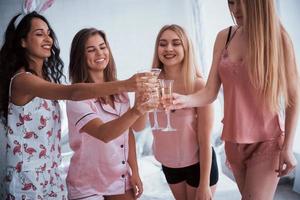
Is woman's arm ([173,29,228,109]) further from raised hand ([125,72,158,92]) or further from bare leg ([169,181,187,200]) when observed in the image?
bare leg ([169,181,187,200])

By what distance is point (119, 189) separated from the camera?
5.29ft

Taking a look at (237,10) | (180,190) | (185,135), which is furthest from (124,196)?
(237,10)

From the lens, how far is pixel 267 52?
4.32ft

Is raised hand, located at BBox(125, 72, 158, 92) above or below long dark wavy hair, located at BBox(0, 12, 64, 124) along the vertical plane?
below

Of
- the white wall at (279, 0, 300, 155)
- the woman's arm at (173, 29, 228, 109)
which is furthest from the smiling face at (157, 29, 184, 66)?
the white wall at (279, 0, 300, 155)

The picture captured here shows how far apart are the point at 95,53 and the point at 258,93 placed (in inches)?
Answer: 32.4

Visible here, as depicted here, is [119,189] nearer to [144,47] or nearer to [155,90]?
[155,90]

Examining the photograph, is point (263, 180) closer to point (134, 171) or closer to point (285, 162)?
point (285, 162)

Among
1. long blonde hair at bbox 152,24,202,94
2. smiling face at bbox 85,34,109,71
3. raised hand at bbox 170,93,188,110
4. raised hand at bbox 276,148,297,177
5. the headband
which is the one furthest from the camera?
the headband

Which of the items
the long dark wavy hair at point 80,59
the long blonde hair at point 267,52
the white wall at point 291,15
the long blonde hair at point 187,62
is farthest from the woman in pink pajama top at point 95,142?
the white wall at point 291,15

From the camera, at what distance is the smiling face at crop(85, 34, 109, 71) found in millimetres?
1627

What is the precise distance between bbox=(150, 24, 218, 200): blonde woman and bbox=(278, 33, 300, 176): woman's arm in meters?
0.44

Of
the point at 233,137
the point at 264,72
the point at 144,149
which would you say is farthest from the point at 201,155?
the point at 144,149

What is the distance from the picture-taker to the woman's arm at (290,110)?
1.30 metres
